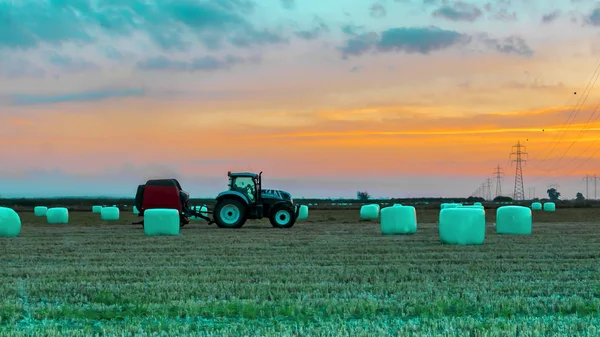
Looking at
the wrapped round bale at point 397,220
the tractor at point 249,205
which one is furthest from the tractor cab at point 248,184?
the wrapped round bale at point 397,220

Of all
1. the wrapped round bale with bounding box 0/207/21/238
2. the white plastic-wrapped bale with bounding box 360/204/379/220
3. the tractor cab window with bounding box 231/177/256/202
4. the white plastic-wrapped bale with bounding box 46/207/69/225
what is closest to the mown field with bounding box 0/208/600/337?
the wrapped round bale with bounding box 0/207/21/238

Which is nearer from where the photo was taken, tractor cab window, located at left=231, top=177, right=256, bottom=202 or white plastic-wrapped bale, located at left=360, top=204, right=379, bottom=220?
tractor cab window, located at left=231, top=177, right=256, bottom=202

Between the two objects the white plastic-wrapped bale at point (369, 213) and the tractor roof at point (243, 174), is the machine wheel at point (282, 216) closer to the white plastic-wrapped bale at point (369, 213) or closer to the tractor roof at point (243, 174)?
the tractor roof at point (243, 174)

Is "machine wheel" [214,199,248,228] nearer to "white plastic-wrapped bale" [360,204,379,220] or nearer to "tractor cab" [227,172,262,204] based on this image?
"tractor cab" [227,172,262,204]

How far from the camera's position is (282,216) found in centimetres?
2805

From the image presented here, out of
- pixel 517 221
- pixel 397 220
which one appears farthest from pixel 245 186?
pixel 517 221

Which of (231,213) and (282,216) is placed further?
(282,216)

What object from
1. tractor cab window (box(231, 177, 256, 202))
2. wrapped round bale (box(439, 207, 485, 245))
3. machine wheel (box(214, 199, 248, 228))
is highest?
tractor cab window (box(231, 177, 256, 202))

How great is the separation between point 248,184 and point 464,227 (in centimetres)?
1073

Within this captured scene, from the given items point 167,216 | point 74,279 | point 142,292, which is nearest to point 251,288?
point 142,292

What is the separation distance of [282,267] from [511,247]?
6.82 meters

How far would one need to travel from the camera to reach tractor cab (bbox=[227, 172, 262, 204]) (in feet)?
91.8

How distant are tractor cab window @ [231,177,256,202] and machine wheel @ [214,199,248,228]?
412 millimetres

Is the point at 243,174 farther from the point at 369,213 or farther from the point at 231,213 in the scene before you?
the point at 369,213
